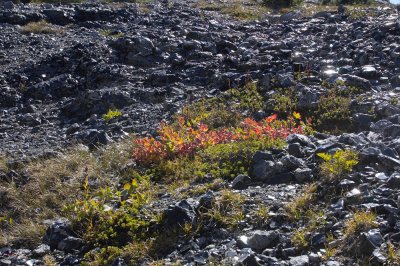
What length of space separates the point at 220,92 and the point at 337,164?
497 cm

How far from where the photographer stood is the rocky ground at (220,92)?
5.88m

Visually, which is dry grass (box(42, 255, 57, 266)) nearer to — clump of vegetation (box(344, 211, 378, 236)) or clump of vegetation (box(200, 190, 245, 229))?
clump of vegetation (box(200, 190, 245, 229))

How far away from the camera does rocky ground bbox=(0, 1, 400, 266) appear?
5879 mm

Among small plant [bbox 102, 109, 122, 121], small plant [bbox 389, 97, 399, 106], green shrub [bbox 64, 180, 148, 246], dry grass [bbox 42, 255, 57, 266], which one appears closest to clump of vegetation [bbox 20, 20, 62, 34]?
small plant [bbox 102, 109, 122, 121]

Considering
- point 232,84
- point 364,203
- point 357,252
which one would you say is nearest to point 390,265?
point 357,252

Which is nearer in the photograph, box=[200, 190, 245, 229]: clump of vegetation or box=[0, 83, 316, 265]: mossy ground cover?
box=[200, 190, 245, 229]: clump of vegetation

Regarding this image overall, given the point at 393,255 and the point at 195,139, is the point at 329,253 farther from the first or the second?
the point at 195,139

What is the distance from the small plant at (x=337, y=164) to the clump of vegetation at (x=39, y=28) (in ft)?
40.6

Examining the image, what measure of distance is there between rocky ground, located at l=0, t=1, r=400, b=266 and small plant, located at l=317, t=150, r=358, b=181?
0.33ft

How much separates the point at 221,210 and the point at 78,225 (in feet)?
5.86

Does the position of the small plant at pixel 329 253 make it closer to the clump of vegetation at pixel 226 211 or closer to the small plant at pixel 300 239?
the small plant at pixel 300 239

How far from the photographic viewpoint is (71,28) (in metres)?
17.8

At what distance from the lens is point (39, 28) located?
1711 cm

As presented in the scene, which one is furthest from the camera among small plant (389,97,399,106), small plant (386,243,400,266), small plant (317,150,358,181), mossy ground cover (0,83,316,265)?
small plant (389,97,399,106)
